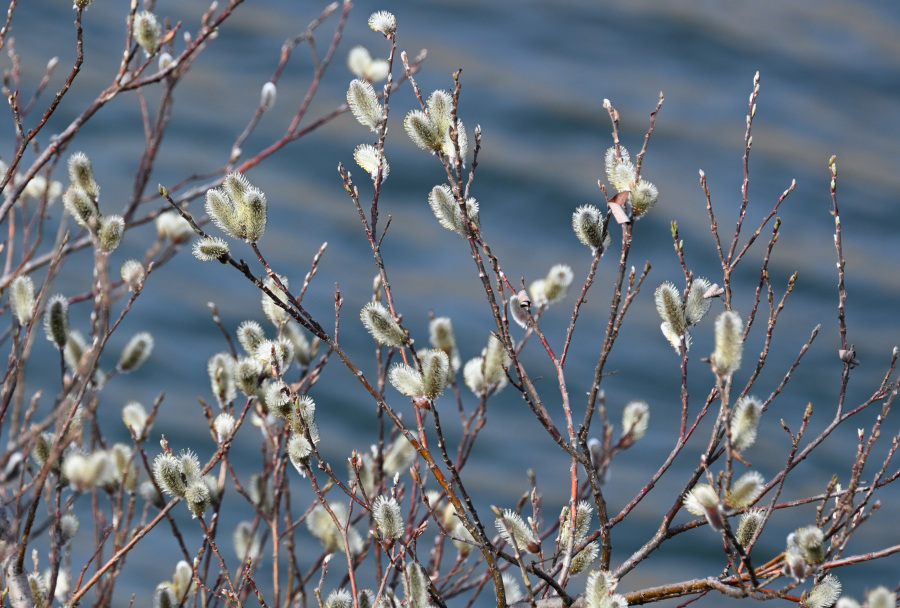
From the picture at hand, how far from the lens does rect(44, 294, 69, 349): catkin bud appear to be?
127 centimetres

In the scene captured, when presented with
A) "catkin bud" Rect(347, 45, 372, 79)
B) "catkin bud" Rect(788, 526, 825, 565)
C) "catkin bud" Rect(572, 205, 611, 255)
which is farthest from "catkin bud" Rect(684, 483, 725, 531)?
"catkin bud" Rect(347, 45, 372, 79)

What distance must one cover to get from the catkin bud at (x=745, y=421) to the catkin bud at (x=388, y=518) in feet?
1.27

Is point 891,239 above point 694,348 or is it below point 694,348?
above

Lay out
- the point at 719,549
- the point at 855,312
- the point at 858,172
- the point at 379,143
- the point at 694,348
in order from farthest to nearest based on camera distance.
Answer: the point at 858,172 → the point at 855,312 → the point at 694,348 → the point at 719,549 → the point at 379,143

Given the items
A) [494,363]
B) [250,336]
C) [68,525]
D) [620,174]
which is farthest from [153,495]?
[620,174]

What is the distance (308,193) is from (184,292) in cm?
78

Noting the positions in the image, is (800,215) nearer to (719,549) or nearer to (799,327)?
(799,327)

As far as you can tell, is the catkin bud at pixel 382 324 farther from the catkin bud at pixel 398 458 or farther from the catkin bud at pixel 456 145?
the catkin bud at pixel 398 458

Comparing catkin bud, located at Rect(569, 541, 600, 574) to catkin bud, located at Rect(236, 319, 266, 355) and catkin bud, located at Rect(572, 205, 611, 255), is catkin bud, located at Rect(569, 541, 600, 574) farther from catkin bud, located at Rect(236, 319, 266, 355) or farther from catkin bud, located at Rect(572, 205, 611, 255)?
catkin bud, located at Rect(236, 319, 266, 355)

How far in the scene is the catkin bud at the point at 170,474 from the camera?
126cm

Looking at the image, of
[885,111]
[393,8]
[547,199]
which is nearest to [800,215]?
[885,111]

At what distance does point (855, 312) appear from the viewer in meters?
4.83

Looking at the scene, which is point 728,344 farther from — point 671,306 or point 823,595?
point 823,595

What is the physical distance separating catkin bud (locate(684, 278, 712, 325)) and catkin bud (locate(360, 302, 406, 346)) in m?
0.34
